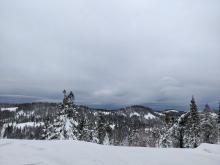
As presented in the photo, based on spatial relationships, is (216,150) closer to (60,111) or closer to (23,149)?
(23,149)

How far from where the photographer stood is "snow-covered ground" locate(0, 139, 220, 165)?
8055 mm

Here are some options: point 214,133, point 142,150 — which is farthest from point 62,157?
point 214,133

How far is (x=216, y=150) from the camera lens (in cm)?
1285

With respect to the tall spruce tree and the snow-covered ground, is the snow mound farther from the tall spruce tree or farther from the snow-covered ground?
the tall spruce tree

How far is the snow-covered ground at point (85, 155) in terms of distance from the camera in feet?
26.4

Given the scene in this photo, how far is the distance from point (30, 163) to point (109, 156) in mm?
3065

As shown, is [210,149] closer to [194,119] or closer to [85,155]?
[85,155]

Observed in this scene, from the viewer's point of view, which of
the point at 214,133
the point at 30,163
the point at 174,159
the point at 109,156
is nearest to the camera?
the point at 30,163

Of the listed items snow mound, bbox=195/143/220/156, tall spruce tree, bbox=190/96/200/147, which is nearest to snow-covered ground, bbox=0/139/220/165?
snow mound, bbox=195/143/220/156

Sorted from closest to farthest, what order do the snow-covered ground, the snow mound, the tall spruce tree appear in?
the snow-covered ground, the snow mound, the tall spruce tree

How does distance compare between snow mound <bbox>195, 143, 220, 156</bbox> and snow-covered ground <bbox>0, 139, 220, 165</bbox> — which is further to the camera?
snow mound <bbox>195, 143, 220, 156</bbox>

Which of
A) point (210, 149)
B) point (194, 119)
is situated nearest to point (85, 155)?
point (210, 149)

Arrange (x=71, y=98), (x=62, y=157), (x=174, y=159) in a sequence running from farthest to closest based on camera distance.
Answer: (x=71, y=98)
(x=174, y=159)
(x=62, y=157)

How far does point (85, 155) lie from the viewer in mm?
9195
